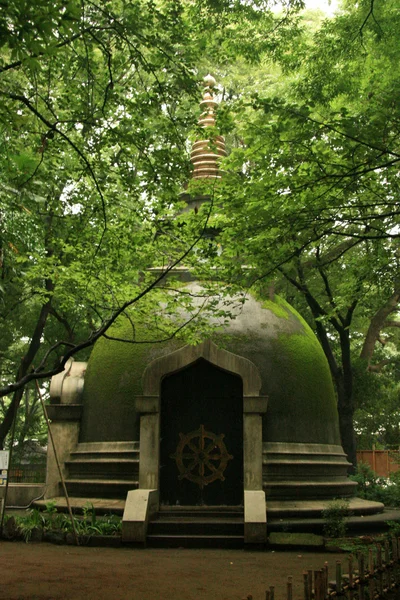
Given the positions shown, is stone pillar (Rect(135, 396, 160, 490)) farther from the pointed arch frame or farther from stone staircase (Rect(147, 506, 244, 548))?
stone staircase (Rect(147, 506, 244, 548))

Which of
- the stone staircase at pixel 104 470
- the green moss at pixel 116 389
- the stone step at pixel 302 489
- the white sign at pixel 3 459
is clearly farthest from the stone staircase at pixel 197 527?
the white sign at pixel 3 459

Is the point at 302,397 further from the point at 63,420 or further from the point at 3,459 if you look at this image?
the point at 3,459

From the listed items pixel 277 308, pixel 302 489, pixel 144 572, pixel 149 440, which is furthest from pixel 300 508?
pixel 277 308

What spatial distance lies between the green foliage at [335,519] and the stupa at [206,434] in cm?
25

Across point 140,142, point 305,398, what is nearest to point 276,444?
point 305,398

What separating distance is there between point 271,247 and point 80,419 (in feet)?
21.2

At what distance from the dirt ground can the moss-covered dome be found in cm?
278

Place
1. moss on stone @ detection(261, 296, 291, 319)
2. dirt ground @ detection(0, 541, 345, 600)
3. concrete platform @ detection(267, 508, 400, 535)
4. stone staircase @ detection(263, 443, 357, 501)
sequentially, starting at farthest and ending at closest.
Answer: moss on stone @ detection(261, 296, 291, 319)
stone staircase @ detection(263, 443, 357, 501)
concrete platform @ detection(267, 508, 400, 535)
dirt ground @ detection(0, 541, 345, 600)

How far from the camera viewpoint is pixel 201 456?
11.7 metres

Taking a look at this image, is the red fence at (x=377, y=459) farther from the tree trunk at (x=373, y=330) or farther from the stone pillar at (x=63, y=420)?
the stone pillar at (x=63, y=420)

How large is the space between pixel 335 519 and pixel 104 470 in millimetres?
4438

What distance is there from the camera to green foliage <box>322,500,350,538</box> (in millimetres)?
10700

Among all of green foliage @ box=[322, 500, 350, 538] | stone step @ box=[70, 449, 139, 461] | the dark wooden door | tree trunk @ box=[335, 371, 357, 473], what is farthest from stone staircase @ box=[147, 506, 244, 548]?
tree trunk @ box=[335, 371, 357, 473]

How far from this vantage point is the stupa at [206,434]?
11258mm
